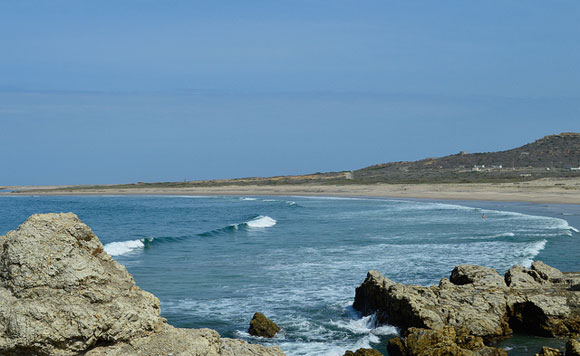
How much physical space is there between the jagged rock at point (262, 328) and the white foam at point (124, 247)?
630 inches

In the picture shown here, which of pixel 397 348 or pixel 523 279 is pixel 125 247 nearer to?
pixel 523 279

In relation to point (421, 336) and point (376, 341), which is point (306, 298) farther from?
point (421, 336)

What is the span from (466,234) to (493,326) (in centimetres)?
1702

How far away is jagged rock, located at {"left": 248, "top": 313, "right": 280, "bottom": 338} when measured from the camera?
1211 cm

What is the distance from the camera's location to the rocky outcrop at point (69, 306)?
4.75 metres

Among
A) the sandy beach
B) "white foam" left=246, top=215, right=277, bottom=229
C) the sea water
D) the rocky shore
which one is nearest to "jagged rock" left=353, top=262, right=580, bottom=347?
the rocky shore

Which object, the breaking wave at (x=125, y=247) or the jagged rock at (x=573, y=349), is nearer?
the jagged rock at (x=573, y=349)

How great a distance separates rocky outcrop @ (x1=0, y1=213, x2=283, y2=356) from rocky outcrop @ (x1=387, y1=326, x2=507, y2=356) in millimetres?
5006

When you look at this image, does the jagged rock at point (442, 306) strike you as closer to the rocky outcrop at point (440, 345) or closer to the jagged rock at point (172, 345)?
the rocky outcrop at point (440, 345)

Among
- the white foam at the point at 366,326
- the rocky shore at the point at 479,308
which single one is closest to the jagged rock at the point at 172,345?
the rocky shore at the point at 479,308

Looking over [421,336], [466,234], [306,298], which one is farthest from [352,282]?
[466,234]

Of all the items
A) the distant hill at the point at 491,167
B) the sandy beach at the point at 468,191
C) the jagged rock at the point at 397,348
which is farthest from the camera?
the distant hill at the point at 491,167

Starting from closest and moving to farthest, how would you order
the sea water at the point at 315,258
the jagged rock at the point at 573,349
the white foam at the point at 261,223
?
the jagged rock at the point at 573,349
the sea water at the point at 315,258
the white foam at the point at 261,223

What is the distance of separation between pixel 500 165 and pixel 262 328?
87752 millimetres
